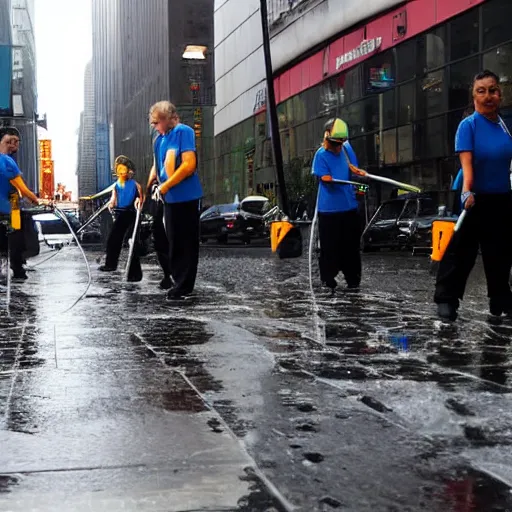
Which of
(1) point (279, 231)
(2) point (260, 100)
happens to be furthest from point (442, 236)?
(2) point (260, 100)

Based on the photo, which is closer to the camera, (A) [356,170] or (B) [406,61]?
(A) [356,170]

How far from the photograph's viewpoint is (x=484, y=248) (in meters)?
6.47

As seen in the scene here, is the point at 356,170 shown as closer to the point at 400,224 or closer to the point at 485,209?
the point at 485,209

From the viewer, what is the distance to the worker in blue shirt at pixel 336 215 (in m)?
9.23

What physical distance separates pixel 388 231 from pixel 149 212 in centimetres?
1284

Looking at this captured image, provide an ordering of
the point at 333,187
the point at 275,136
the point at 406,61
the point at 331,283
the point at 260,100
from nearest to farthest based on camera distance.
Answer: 1. the point at 331,283
2. the point at 333,187
3. the point at 275,136
4. the point at 406,61
5. the point at 260,100

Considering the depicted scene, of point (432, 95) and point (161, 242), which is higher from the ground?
point (432, 95)

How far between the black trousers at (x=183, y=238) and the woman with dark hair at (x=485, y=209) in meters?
2.83

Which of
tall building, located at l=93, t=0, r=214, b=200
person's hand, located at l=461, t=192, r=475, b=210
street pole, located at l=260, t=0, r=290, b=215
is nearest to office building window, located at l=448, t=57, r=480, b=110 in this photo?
street pole, located at l=260, t=0, r=290, b=215

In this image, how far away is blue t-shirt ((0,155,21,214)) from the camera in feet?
29.3

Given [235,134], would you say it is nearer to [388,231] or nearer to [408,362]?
[388,231]

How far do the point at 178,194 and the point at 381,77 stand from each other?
76.5 ft

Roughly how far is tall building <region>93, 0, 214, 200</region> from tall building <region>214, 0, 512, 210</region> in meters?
22.3

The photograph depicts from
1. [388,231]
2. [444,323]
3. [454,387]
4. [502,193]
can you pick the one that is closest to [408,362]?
[454,387]
